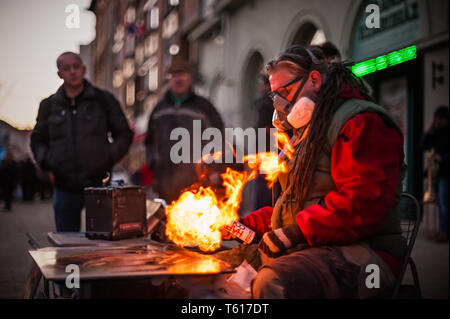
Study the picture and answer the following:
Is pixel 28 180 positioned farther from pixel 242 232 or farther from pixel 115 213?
pixel 242 232

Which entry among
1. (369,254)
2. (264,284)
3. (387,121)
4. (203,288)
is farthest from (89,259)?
(387,121)

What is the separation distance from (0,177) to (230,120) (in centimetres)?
854

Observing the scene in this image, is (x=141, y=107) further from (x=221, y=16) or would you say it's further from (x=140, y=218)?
(x=140, y=218)

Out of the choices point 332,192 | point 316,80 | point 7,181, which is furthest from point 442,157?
point 7,181

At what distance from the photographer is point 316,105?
7.86ft

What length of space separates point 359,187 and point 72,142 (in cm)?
Answer: 327

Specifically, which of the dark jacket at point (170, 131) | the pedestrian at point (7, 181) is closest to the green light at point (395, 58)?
the dark jacket at point (170, 131)

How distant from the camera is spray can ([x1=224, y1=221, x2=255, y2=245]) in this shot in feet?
9.05

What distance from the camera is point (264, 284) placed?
77.3 inches

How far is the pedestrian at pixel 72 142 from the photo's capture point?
4680mm

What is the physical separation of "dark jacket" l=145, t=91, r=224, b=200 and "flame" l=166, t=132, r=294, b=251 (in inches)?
80.5

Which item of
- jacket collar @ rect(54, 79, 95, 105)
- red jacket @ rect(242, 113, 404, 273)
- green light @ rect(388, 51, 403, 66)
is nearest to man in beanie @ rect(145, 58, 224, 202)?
jacket collar @ rect(54, 79, 95, 105)

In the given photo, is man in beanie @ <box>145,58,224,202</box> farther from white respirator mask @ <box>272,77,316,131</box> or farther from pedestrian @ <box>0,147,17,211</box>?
pedestrian @ <box>0,147,17,211</box>

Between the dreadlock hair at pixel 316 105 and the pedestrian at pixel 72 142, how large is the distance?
261 cm
